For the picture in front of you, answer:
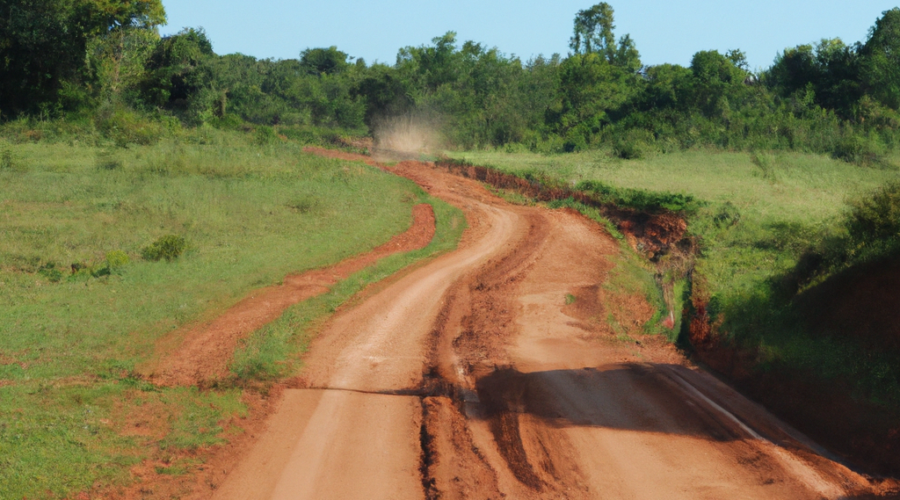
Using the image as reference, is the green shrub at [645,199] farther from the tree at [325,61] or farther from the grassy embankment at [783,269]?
the tree at [325,61]

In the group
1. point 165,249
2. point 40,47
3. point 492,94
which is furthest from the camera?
point 492,94

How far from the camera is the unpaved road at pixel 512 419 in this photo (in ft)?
25.9

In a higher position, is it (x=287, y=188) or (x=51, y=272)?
(x=287, y=188)

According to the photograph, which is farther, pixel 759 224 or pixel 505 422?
pixel 759 224

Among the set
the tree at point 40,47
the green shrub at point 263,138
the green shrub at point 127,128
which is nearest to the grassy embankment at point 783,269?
the green shrub at point 263,138

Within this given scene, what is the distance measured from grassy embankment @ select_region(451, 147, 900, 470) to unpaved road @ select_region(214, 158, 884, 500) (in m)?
0.82

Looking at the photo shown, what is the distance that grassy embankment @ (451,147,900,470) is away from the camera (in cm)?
1016

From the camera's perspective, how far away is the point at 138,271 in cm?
1595

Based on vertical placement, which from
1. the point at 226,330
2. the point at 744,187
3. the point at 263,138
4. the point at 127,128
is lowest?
the point at 226,330

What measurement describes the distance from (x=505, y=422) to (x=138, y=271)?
1003 centimetres

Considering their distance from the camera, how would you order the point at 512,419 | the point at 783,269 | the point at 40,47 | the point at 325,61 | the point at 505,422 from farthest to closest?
the point at 325,61, the point at 40,47, the point at 783,269, the point at 512,419, the point at 505,422

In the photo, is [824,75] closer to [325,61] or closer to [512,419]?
[512,419]

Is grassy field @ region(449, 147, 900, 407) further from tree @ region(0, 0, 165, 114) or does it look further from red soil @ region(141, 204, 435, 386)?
tree @ region(0, 0, 165, 114)

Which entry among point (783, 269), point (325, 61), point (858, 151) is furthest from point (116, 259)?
point (325, 61)
